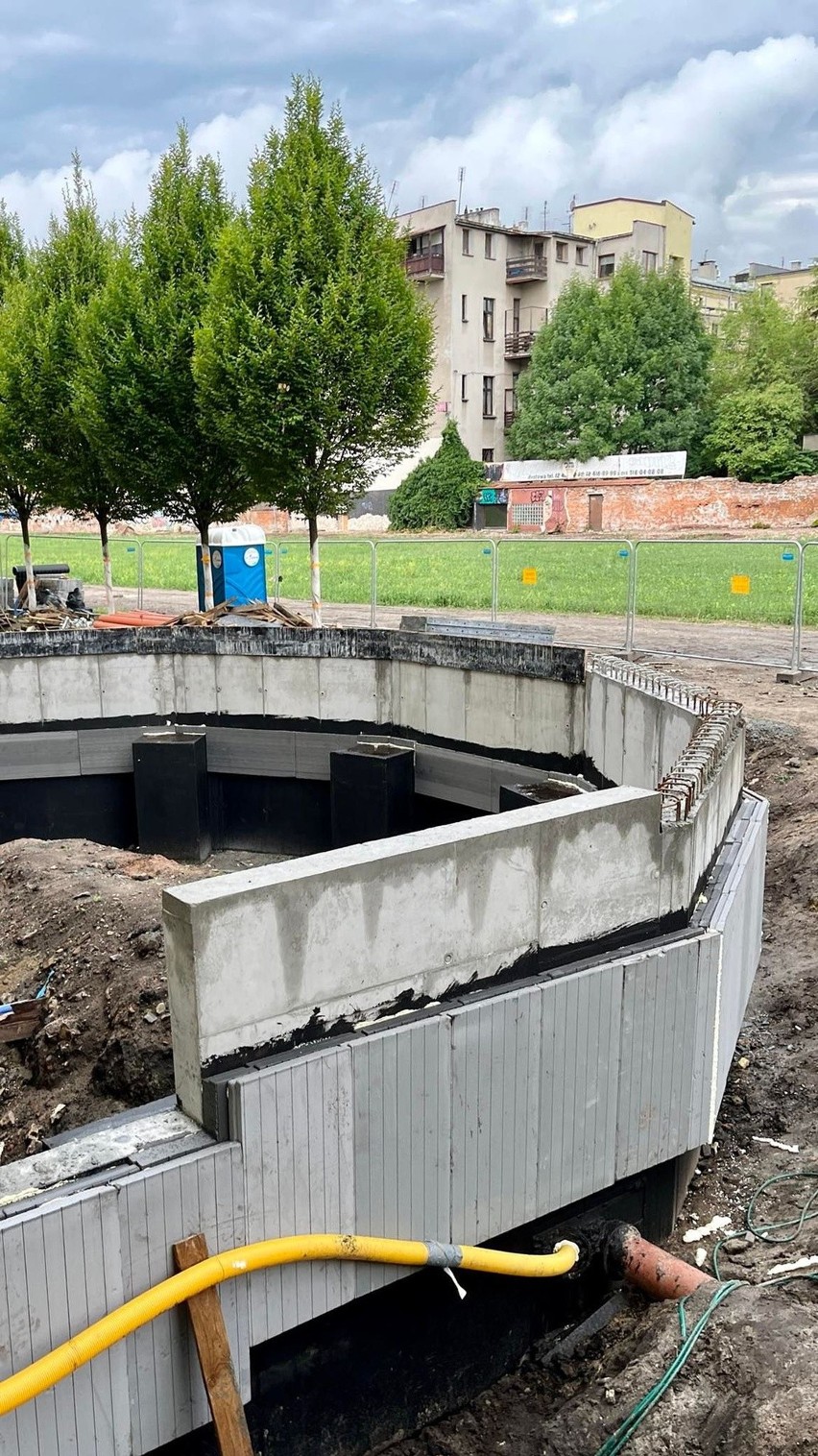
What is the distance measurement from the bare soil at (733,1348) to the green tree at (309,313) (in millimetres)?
10075

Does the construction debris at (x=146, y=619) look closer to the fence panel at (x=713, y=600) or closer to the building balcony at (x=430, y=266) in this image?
the fence panel at (x=713, y=600)

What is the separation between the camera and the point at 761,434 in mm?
45500

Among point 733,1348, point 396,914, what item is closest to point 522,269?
point 396,914

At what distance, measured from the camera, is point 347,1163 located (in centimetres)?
480

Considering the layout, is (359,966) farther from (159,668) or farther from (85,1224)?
(159,668)

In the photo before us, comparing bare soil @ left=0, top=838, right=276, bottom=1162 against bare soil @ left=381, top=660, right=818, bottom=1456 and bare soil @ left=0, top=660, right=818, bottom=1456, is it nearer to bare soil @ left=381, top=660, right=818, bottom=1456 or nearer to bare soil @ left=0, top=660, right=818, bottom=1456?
bare soil @ left=0, top=660, right=818, bottom=1456

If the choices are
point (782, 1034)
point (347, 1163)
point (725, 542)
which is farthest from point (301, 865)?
point (725, 542)

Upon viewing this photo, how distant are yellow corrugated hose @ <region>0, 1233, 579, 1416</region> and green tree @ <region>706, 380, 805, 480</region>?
42529 mm

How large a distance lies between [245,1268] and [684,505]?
128ft

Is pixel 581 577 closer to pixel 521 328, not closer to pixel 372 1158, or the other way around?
pixel 372 1158

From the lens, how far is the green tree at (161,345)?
1814cm

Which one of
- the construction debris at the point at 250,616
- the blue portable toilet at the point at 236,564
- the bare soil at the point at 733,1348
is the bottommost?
the bare soil at the point at 733,1348

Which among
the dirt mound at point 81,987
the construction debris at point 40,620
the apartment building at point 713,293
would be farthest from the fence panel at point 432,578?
the apartment building at point 713,293

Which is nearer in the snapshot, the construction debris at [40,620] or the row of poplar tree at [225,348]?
the row of poplar tree at [225,348]
